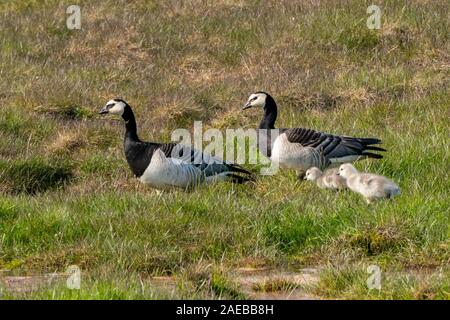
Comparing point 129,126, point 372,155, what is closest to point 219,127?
point 129,126

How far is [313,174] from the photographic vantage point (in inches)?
407

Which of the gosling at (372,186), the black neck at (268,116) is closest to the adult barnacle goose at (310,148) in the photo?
the black neck at (268,116)

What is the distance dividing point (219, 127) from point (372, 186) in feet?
15.2

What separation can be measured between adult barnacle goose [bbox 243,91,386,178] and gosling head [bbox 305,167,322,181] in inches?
14.6

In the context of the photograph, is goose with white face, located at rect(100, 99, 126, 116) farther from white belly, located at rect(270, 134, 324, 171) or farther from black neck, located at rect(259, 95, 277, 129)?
white belly, located at rect(270, 134, 324, 171)

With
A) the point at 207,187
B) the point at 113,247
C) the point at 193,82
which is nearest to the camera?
the point at 113,247

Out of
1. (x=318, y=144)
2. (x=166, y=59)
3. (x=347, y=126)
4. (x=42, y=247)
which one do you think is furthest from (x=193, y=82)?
(x=42, y=247)

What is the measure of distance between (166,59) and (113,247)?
27.8 feet

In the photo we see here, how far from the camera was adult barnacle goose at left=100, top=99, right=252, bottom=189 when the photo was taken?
35.0ft

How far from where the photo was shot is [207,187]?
10.8m

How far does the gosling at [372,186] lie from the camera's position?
9.04 meters

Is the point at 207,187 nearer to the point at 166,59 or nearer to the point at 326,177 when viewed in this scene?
the point at 326,177

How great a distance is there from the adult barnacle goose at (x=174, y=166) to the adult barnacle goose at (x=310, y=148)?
1.35 ft

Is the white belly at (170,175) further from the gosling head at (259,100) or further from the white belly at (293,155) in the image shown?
the gosling head at (259,100)
